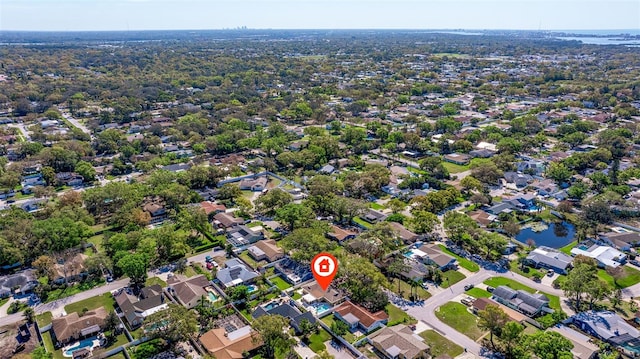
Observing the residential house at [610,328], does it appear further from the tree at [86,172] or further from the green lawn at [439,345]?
the tree at [86,172]

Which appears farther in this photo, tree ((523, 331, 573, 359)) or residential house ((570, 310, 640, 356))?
residential house ((570, 310, 640, 356))

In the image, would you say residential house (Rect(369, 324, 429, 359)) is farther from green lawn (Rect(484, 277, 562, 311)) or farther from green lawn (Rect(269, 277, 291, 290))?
green lawn (Rect(484, 277, 562, 311))

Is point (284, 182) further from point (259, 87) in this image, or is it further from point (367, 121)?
point (259, 87)

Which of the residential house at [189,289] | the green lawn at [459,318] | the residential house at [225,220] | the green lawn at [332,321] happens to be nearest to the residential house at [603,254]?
the green lawn at [459,318]

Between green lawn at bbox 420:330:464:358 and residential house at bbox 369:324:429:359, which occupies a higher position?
residential house at bbox 369:324:429:359

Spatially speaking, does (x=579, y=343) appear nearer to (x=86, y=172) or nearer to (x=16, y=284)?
(x=16, y=284)

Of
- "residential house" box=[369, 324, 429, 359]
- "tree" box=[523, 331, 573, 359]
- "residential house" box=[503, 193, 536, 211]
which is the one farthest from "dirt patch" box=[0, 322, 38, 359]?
"residential house" box=[503, 193, 536, 211]
